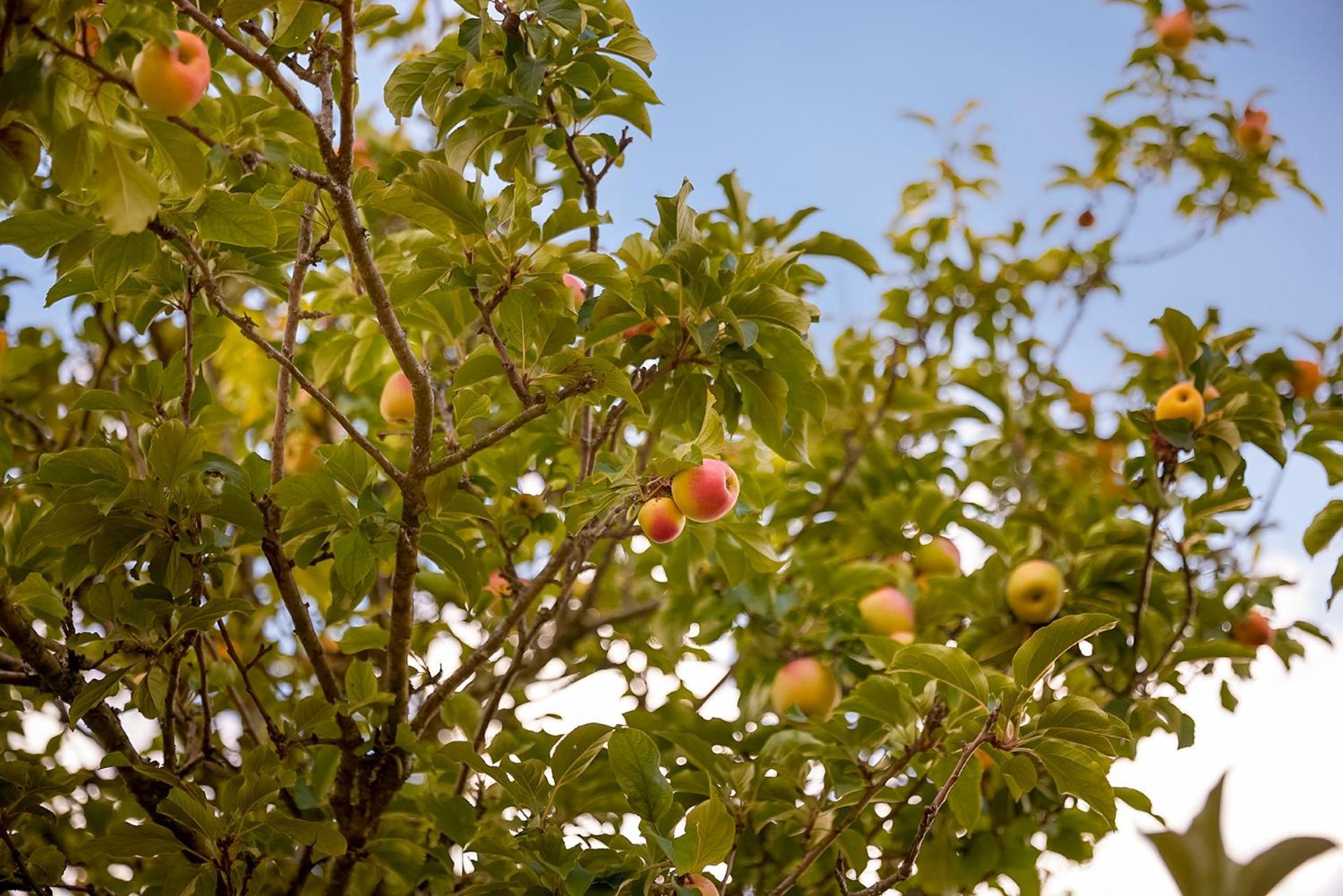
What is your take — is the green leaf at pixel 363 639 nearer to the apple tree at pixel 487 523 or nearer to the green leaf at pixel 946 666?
the apple tree at pixel 487 523

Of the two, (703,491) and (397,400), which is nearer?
(703,491)

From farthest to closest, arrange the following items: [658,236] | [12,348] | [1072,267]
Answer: [1072,267] → [12,348] → [658,236]

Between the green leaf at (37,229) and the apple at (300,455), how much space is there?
131cm

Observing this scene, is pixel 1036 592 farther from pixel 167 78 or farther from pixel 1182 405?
pixel 167 78

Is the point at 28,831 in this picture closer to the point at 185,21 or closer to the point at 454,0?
the point at 185,21

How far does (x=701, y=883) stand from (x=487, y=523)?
0.65m

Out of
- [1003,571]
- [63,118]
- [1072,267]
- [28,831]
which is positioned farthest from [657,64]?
[1072,267]

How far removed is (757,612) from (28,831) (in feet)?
4.30

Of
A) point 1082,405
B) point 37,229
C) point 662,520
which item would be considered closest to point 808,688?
point 662,520

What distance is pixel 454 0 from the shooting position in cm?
122

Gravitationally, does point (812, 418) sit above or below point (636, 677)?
below

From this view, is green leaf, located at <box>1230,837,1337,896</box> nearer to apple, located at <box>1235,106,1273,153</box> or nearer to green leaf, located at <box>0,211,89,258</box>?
green leaf, located at <box>0,211,89,258</box>

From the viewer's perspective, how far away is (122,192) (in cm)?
94

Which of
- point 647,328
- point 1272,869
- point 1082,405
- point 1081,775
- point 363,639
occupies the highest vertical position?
point 1082,405
